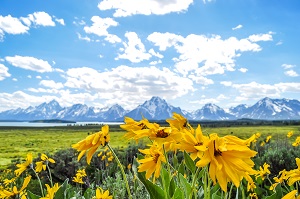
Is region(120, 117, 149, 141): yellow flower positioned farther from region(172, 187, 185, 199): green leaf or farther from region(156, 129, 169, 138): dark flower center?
region(172, 187, 185, 199): green leaf

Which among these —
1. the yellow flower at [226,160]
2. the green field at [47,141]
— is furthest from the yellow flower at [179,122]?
the green field at [47,141]

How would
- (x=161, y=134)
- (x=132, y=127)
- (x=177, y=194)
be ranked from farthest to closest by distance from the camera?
(x=132, y=127), (x=177, y=194), (x=161, y=134)

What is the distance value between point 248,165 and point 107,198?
141 cm

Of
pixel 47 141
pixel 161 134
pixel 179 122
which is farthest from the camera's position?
pixel 47 141

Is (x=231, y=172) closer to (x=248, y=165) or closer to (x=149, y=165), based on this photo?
(x=248, y=165)

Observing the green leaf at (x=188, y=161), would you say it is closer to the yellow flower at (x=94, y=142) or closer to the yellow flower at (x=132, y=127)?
the yellow flower at (x=132, y=127)

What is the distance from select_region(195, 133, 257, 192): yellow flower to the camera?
1115 millimetres

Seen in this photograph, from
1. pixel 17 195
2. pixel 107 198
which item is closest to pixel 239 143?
pixel 107 198

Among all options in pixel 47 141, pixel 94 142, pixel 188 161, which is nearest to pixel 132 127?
pixel 94 142

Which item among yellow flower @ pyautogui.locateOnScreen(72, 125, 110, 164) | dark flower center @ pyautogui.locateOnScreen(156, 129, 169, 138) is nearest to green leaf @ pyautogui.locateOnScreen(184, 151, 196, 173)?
dark flower center @ pyautogui.locateOnScreen(156, 129, 169, 138)

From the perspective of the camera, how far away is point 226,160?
1.17 meters

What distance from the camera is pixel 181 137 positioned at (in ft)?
4.61

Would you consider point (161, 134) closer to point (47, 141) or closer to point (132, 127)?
point (132, 127)

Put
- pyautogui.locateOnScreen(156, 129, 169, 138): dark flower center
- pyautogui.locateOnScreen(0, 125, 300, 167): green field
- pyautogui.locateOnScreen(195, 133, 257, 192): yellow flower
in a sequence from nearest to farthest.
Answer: pyautogui.locateOnScreen(195, 133, 257, 192): yellow flower, pyautogui.locateOnScreen(156, 129, 169, 138): dark flower center, pyautogui.locateOnScreen(0, 125, 300, 167): green field
